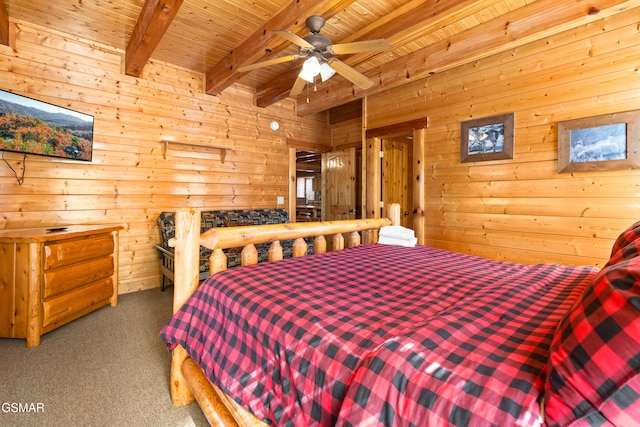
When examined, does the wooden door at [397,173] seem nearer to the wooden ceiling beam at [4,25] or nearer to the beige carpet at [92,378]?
the beige carpet at [92,378]

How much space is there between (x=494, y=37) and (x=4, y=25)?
4.54m

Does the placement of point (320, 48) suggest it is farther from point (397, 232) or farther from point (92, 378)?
point (92, 378)

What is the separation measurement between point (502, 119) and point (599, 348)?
3126 mm

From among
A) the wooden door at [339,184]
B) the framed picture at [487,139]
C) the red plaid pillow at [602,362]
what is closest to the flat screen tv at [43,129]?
the wooden door at [339,184]

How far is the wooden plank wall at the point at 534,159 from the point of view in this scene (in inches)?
95.7

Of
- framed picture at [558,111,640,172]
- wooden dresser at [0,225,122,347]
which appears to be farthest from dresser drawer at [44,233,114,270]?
framed picture at [558,111,640,172]

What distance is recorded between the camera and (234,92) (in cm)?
438

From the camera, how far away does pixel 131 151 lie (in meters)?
3.52

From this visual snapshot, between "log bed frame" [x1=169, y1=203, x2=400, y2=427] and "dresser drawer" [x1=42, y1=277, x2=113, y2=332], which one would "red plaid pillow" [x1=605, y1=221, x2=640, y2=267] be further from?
"dresser drawer" [x1=42, y1=277, x2=113, y2=332]

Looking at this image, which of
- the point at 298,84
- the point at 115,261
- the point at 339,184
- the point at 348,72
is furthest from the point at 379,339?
the point at 339,184

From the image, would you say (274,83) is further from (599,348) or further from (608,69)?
(599,348)

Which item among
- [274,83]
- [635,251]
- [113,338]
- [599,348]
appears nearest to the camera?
[599,348]

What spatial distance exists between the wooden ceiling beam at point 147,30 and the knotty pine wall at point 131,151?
324 millimetres

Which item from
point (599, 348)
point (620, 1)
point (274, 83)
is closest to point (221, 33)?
point (274, 83)
